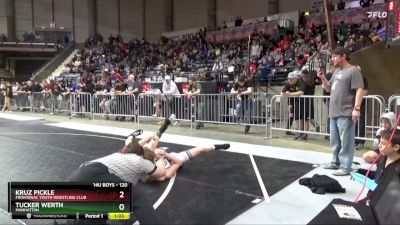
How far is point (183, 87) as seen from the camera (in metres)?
13.0

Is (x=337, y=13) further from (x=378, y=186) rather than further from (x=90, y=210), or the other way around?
(x=90, y=210)

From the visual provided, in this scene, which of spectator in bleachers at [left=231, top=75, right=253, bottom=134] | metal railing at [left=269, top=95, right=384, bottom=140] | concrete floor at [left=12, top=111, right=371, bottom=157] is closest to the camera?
concrete floor at [left=12, top=111, right=371, bottom=157]

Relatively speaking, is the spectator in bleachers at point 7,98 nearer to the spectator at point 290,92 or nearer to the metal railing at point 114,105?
the metal railing at point 114,105

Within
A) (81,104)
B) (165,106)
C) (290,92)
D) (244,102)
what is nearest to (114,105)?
(81,104)

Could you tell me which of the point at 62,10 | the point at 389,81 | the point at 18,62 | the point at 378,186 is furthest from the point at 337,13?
the point at 18,62

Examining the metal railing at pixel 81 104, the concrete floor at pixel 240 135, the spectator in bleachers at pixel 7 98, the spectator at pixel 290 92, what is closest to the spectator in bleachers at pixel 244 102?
the concrete floor at pixel 240 135

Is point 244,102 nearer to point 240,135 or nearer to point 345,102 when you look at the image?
point 240,135

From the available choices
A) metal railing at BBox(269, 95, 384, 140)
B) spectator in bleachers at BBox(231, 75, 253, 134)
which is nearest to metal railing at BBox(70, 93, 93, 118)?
spectator in bleachers at BBox(231, 75, 253, 134)

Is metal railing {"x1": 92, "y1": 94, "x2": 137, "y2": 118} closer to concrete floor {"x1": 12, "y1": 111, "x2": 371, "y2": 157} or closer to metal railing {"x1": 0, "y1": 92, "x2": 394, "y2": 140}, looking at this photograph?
metal railing {"x1": 0, "y1": 92, "x2": 394, "y2": 140}

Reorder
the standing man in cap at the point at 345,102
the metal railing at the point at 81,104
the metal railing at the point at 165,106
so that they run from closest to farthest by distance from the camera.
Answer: the standing man in cap at the point at 345,102 → the metal railing at the point at 165,106 → the metal railing at the point at 81,104

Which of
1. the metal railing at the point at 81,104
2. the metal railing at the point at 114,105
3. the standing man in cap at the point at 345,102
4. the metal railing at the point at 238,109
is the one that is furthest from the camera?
the metal railing at the point at 81,104
